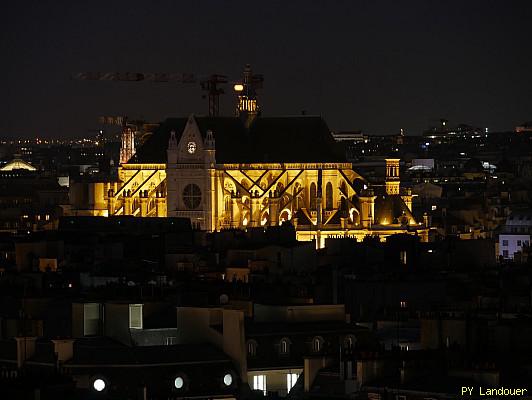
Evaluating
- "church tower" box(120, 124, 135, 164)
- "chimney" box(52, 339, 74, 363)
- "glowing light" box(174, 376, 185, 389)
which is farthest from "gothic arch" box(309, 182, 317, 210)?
"glowing light" box(174, 376, 185, 389)

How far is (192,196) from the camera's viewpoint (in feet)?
479

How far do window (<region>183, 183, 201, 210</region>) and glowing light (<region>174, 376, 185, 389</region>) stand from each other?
313 ft

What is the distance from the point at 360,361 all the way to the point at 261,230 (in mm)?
73995

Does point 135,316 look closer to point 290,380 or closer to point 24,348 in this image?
point 24,348

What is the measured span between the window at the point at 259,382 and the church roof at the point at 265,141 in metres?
97.7

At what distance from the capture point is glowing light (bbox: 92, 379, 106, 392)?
48.2 meters

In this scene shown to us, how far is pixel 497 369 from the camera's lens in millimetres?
44219

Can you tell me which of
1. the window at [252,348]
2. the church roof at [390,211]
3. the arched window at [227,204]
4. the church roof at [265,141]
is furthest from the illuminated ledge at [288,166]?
the window at [252,348]

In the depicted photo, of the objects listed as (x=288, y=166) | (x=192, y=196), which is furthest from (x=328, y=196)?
(x=192, y=196)

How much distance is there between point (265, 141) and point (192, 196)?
6122 millimetres

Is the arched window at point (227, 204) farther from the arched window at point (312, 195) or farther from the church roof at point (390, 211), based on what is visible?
the church roof at point (390, 211)

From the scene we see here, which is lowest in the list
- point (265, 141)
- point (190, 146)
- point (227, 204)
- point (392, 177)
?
point (227, 204)

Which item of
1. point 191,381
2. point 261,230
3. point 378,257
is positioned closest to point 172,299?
point 191,381

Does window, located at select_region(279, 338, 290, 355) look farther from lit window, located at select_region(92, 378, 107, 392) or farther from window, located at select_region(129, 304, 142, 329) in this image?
lit window, located at select_region(92, 378, 107, 392)
